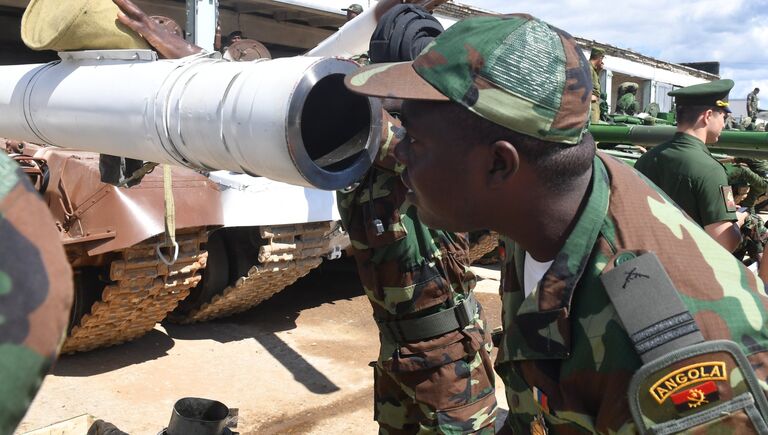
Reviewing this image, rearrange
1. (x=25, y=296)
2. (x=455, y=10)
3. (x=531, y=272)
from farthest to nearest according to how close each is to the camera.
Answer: (x=455, y=10) → (x=531, y=272) → (x=25, y=296)

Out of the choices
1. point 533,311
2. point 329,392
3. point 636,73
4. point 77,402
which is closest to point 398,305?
point 533,311

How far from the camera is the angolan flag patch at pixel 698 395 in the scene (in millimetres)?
1266

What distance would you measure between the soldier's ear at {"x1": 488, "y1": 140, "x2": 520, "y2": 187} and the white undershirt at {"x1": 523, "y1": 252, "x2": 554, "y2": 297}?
0.72 feet

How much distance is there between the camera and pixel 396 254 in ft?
10.0

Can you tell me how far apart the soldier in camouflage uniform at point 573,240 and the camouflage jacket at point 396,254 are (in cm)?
135

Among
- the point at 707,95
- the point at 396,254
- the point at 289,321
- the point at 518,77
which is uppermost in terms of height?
the point at 518,77

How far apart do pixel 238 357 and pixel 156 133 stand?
4.17 meters

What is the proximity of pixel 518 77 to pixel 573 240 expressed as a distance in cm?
31

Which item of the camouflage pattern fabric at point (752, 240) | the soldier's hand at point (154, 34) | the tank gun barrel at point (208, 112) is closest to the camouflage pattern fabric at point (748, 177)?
the camouflage pattern fabric at point (752, 240)

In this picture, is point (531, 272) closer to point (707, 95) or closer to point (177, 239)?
point (707, 95)

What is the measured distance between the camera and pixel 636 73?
82.4 feet

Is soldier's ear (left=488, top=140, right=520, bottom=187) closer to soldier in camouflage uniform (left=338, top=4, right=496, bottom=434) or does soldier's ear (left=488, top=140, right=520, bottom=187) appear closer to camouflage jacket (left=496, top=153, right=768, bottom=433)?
camouflage jacket (left=496, top=153, right=768, bottom=433)

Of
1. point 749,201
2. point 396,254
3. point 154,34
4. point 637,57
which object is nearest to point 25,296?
point 154,34

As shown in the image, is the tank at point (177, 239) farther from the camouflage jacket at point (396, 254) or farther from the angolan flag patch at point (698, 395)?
the angolan flag patch at point (698, 395)
